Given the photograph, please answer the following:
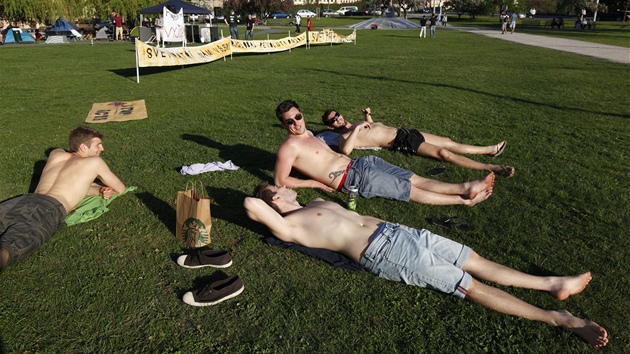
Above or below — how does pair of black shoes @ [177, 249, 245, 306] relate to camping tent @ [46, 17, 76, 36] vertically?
below

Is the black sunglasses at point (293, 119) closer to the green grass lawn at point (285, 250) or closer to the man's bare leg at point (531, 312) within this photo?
the green grass lawn at point (285, 250)

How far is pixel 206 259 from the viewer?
406 centimetres

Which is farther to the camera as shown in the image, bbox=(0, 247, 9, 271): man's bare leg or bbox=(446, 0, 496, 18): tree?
bbox=(446, 0, 496, 18): tree

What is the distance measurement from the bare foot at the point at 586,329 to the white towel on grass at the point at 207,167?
4.48 m

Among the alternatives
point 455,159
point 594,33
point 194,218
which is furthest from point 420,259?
point 594,33

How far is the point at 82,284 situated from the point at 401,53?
2137 centimetres

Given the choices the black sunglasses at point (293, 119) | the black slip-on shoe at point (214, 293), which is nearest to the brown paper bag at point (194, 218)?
the black slip-on shoe at point (214, 293)

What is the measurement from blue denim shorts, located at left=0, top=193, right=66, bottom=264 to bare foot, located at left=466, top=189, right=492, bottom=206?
4.47 meters

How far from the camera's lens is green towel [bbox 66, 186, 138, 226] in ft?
16.1

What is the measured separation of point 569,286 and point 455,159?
Answer: 3063 millimetres

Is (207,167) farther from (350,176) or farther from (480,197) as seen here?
(480,197)

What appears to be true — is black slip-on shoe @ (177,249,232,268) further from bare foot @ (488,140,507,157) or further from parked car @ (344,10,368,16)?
parked car @ (344,10,368,16)

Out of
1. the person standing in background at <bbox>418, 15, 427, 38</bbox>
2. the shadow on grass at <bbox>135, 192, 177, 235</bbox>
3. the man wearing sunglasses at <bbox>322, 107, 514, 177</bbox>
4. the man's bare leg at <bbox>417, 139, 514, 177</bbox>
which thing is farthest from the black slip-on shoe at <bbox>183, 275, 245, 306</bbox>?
the person standing in background at <bbox>418, 15, 427, 38</bbox>

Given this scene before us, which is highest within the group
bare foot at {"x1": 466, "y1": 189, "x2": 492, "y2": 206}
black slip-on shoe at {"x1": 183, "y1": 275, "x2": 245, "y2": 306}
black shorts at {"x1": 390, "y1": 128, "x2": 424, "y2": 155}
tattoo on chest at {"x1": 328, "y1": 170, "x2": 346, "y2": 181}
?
black shorts at {"x1": 390, "y1": 128, "x2": 424, "y2": 155}
